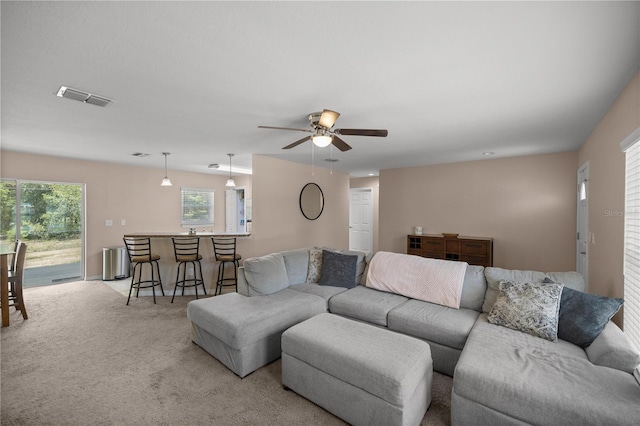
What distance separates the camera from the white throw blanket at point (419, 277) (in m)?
2.80

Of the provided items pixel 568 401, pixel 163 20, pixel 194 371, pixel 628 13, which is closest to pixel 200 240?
pixel 194 371

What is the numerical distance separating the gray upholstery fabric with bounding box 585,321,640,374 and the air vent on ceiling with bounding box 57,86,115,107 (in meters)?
4.15

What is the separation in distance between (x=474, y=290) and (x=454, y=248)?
288 centimetres

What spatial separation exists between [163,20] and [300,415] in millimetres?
2552

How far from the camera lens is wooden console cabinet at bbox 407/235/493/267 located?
5.07 m

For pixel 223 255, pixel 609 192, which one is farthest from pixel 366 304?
pixel 223 255

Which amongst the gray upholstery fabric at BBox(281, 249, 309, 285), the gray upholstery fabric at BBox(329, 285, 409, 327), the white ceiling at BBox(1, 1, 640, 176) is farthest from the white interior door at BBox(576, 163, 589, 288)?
the gray upholstery fabric at BBox(281, 249, 309, 285)

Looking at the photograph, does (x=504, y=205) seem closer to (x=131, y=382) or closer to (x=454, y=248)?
(x=454, y=248)

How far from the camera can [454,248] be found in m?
5.38

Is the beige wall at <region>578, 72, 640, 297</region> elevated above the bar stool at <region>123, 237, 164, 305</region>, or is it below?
above

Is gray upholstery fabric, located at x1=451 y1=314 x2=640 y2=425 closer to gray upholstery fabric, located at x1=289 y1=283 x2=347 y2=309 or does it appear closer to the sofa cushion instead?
gray upholstery fabric, located at x1=289 y1=283 x2=347 y2=309

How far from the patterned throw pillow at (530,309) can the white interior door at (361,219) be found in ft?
18.6

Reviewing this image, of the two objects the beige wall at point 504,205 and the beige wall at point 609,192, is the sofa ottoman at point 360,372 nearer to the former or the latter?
the beige wall at point 609,192

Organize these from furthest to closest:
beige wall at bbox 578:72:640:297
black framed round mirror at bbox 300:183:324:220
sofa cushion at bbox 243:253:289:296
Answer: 1. black framed round mirror at bbox 300:183:324:220
2. sofa cushion at bbox 243:253:289:296
3. beige wall at bbox 578:72:640:297
